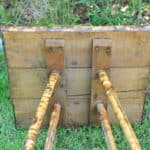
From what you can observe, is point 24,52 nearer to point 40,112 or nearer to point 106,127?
point 40,112

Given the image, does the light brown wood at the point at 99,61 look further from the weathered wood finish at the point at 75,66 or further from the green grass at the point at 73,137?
the green grass at the point at 73,137

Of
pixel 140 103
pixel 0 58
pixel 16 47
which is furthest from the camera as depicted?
pixel 0 58

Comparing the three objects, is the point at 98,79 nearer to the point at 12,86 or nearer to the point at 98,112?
the point at 98,112

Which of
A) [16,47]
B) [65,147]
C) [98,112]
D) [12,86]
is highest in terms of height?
[16,47]

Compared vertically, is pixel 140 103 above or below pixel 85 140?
above

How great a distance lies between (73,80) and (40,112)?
1.18 feet

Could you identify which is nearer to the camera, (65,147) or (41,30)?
(41,30)

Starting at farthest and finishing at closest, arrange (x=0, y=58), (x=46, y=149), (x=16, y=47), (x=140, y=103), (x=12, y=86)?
(x=0, y=58), (x=140, y=103), (x=12, y=86), (x=16, y=47), (x=46, y=149)

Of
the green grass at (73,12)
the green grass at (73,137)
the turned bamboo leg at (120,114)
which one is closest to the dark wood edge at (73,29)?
the turned bamboo leg at (120,114)

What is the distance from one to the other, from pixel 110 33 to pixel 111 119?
1.82 feet

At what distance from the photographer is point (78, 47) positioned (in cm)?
190

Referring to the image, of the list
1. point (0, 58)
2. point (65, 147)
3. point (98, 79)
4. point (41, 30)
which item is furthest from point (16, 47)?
point (0, 58)

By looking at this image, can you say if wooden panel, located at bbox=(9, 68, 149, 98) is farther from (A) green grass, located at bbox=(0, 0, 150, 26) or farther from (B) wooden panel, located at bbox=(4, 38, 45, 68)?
(A) green grass, located at bbox=(0, 0, 150, 26)

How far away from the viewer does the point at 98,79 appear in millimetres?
1996
